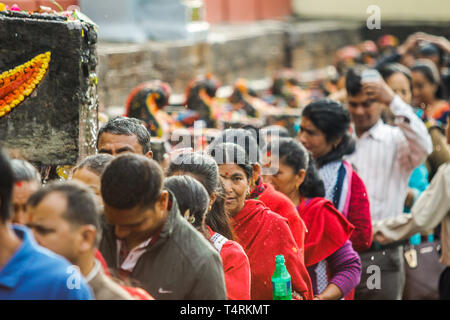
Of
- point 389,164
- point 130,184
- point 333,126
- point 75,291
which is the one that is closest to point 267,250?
point 130,184

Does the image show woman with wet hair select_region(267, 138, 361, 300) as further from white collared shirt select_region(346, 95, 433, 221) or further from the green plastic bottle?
white collared shirt select_region(346, 95, 433, 221)

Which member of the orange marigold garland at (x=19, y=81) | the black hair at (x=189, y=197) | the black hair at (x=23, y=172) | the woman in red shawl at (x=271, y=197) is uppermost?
the orange marigold garland at (x=19, y=81)

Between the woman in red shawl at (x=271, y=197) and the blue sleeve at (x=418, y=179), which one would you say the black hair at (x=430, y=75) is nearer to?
the blue sleeve at (x=418, y=179)

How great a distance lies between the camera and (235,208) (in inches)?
120

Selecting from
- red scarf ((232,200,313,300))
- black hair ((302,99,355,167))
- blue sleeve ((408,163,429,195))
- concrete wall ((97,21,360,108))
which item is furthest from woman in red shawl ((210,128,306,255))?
concrete wall ((97,21,360,108))

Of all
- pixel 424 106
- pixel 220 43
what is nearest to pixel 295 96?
pixel 220 43

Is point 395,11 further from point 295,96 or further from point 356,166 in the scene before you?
point 356,166

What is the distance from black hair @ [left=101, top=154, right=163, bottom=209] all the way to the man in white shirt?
2.33 meters

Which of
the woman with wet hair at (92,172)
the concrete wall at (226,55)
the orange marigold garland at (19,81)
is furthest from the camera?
the concrete wall at (226,55)

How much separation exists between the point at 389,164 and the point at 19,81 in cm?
223

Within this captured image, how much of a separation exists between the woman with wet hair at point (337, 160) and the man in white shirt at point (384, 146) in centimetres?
47

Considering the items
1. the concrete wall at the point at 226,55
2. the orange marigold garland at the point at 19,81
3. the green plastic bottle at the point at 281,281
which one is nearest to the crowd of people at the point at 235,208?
the green plastic bottle at the point at 281,281

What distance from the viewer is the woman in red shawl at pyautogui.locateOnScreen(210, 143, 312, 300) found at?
2.95m

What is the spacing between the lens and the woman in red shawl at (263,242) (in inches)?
116
